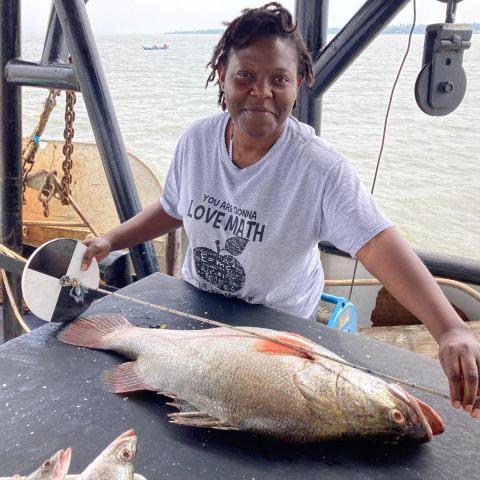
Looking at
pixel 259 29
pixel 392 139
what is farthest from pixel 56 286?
pixel 392 139

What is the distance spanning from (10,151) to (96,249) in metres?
1.52

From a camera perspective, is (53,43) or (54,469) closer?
(54,469)

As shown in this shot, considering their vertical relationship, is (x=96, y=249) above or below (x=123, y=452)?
above

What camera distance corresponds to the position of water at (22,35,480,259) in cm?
1134

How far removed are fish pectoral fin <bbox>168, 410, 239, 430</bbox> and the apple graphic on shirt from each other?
806 mm

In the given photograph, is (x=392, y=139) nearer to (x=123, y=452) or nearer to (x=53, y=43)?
(x=53, y=43)

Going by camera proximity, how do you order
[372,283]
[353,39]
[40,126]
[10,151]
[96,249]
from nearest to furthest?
[96,249], [353,39], [10,151], [40,126], [372,283]

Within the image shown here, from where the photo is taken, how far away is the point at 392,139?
15.7 m

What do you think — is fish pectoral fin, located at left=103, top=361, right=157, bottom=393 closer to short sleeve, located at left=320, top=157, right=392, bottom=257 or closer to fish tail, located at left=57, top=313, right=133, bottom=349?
fish tail, located at left=57, top=313, right=133, bottom=349

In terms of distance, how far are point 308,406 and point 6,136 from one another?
9.21 ft

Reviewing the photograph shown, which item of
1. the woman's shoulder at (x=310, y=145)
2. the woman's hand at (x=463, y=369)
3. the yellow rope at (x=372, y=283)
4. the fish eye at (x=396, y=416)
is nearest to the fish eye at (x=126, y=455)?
the fish eye at (x=396, y=416)

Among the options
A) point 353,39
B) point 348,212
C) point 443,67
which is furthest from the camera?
point 353,39

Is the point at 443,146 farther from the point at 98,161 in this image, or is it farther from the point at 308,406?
the point at 308,406

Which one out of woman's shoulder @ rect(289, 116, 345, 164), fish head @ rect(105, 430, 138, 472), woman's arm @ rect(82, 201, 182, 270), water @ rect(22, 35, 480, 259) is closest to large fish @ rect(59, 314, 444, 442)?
fish head @ rect(105, 430, 138, 472)
